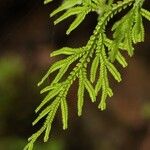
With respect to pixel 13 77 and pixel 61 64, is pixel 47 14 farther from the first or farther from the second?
pixel 61 64

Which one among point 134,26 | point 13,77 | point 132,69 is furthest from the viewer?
point 132,69

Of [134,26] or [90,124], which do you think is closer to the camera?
[134,26]

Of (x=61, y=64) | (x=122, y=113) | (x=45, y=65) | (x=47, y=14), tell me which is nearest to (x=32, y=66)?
(x=45, y=65)

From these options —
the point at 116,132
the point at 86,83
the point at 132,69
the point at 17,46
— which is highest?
the point at 17,46

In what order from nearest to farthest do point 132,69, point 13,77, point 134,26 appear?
point 134,26, point 13,77, point 132,69

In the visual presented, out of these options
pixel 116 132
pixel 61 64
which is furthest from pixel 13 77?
pixel 61 64

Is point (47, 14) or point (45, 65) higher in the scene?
point (47, 14)
